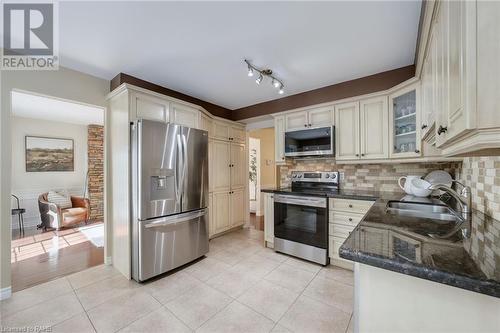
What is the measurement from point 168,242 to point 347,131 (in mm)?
2625

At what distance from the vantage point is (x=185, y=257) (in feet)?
8.45

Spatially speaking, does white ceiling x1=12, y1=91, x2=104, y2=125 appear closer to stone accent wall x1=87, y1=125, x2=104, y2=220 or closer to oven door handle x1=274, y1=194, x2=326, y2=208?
stone accent wall x1=87, y1=125, x2=104, y2=220

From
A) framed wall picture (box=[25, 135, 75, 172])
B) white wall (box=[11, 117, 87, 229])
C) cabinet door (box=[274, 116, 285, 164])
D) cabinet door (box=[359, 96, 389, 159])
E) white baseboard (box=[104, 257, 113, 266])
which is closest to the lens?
cabinet door (box=[359, 96, 389, 159])

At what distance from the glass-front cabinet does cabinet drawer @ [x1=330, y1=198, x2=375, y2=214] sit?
640 mm

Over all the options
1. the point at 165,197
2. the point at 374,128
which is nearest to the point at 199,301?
the point at 165,197

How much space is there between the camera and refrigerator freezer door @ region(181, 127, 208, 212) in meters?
2.58

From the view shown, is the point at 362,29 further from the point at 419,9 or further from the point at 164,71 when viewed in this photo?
the point at 164,71

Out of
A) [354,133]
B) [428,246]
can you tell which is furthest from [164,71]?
[428,246]

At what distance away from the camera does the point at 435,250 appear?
2.64 feet

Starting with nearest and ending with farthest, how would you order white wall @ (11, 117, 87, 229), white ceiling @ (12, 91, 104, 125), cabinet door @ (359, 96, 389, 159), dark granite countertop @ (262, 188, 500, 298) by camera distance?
dark granite countertop @ (262, 188, 500, 298), cabinet door @ (359, 96, 389, 159), white ceiling @ (12, 91, 104, 125), white wall @ (11, 117, 87, 229)

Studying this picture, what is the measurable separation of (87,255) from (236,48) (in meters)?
3.40

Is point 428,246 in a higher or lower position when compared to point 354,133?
lower

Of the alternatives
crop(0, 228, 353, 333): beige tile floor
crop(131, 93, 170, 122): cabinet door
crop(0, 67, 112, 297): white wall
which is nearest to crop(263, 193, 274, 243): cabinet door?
crop(0, 228, 353, 333): beige tile floor

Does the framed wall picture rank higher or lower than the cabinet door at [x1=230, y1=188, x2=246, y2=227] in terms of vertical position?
higher
